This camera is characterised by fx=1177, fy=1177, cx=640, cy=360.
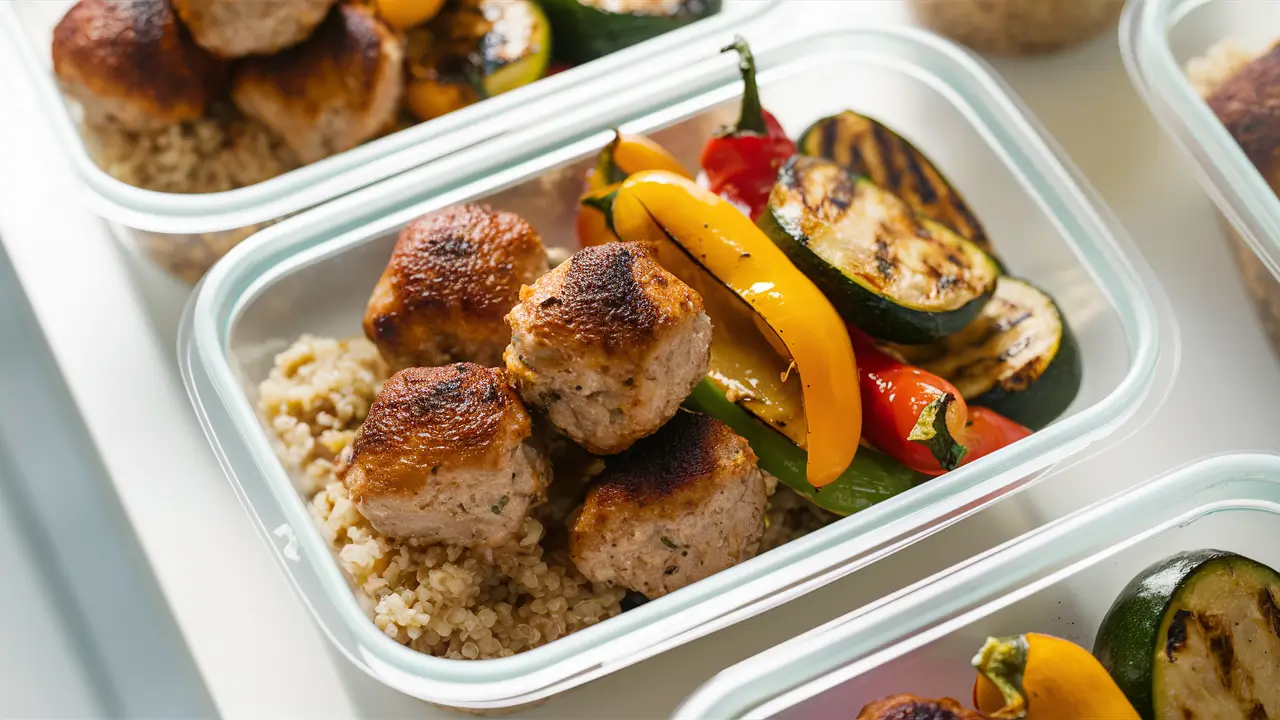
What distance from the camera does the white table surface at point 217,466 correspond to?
1.49 m

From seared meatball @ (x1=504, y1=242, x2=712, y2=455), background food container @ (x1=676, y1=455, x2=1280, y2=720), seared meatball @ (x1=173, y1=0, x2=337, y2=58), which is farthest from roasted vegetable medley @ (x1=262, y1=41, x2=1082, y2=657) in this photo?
seared meatball @ (x1=173, y1=0, x2=337, y2=58)

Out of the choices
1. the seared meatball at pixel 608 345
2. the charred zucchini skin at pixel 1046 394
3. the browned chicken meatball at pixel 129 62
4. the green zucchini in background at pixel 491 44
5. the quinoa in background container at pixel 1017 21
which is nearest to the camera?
the seared meatball at pixel 608 345

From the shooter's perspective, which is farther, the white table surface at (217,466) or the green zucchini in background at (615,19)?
the green zucchini in background at (615,19)

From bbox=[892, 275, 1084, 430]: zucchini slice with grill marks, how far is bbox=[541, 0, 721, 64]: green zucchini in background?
63 centimetres

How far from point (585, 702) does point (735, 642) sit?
0.20 m

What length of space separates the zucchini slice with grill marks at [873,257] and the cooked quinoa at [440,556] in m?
0.26

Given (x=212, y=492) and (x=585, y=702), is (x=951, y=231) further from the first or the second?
(x=212, y=492)

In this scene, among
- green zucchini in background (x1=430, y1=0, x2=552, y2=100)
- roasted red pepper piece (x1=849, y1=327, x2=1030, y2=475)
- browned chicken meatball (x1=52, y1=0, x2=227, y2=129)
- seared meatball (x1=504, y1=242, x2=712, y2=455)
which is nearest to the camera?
seared meatball (x1=504, y1=242, x2=712, y2=455)

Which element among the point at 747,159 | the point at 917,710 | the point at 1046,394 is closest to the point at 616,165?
the point at 747,159

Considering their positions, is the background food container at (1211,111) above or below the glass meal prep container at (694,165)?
above

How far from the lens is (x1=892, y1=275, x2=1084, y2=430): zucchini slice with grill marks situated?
1485 mm

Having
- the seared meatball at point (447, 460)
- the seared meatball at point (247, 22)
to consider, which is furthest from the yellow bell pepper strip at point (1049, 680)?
the seared meatball at point (247, 22)

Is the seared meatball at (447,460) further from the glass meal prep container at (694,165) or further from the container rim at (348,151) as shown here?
the container rim at (348,151)

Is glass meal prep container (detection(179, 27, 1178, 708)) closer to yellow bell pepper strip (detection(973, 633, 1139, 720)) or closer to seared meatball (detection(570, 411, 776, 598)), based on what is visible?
seared meatball (detection(570, 411, 776, 598))
